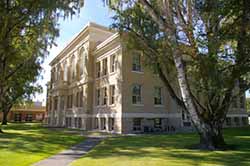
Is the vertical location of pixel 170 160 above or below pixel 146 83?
below

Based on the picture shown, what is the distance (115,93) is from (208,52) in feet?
50.7

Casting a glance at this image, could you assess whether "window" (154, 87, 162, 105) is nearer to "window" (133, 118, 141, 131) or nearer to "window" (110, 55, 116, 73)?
"window" (133, 118, 141, 131)

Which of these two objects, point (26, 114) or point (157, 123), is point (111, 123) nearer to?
point (157, 123)

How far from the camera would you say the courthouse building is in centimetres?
2595

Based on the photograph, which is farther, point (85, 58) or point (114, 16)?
point (85, 58)

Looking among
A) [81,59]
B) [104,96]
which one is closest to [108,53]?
[104,96]

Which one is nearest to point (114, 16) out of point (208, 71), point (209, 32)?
point (209, 32)

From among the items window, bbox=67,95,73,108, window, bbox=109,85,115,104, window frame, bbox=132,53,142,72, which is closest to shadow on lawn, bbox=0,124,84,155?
window, bbox=109,85,115,104

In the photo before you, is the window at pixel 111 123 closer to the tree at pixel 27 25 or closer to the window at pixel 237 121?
the tree at pixel 27 25

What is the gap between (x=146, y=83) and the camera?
27734mm

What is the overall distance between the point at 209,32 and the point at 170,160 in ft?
22.9

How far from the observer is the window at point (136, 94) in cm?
2653

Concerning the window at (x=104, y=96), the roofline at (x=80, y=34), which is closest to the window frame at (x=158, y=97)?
the window at (x=104, y=96)

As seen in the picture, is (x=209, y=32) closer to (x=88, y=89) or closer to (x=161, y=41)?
(x=161, y=41)
